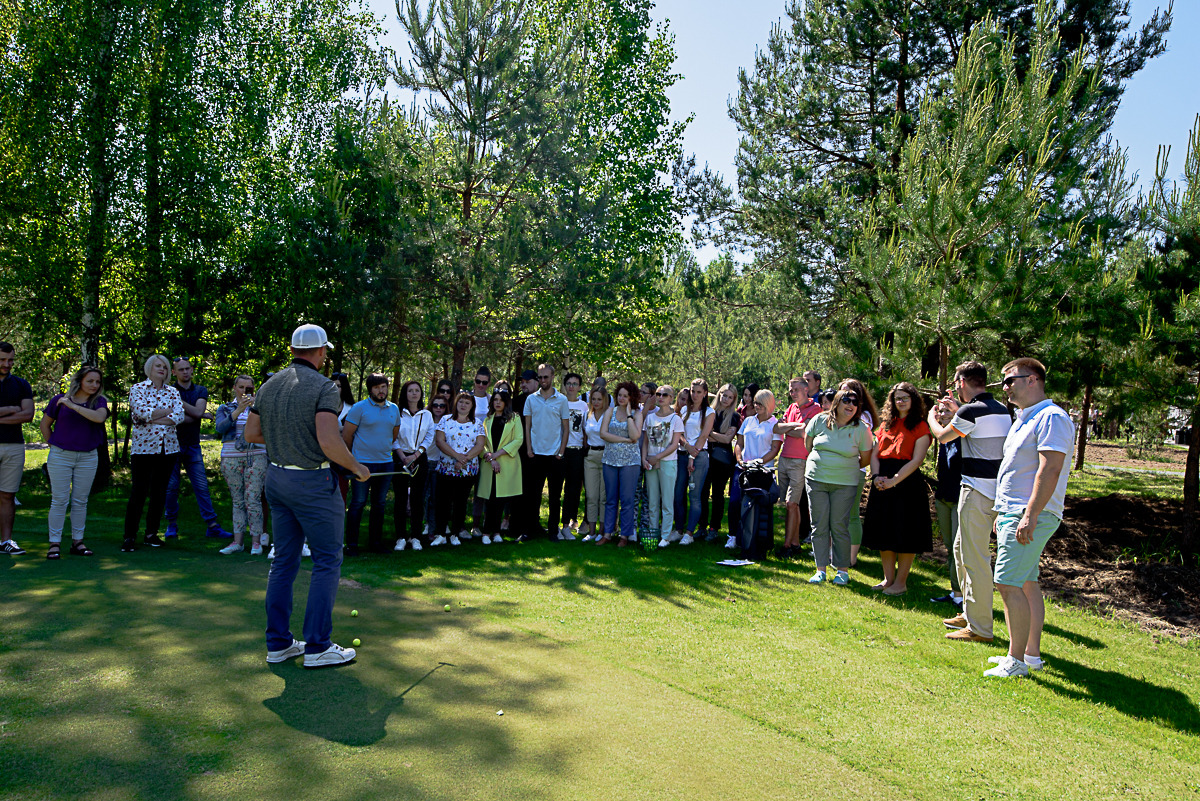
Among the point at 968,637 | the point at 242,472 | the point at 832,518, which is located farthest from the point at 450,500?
the point at 968,637

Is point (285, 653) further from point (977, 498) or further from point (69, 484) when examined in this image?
point (977, 498)

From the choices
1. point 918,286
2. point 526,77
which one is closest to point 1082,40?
point 918,286

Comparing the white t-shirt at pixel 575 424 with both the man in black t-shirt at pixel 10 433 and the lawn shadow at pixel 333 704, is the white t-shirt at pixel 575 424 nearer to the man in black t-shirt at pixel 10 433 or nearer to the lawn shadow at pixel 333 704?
the lawn shadow at pixel 333 704

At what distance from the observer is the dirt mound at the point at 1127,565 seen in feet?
24.8

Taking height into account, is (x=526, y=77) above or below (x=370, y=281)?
above

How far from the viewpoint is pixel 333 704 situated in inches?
151

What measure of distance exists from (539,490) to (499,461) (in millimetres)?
812

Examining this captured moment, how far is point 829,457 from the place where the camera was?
7.36m

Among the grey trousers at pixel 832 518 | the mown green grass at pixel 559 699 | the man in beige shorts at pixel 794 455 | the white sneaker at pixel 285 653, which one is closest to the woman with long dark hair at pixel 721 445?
the man in beige shorts at pixel 794 455

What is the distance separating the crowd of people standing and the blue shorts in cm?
1

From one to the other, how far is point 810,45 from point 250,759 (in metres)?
14.2

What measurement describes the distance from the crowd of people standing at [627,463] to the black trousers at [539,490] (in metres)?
0.03

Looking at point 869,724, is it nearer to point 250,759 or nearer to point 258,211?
point 250,759

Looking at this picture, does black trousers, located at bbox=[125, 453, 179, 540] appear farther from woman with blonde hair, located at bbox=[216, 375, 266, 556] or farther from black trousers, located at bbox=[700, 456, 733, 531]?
black trousers, located at bbox=[700, 456, 733, 531]
